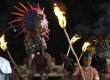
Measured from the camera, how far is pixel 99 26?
15781 mm

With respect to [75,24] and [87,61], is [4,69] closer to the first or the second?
[87,61]

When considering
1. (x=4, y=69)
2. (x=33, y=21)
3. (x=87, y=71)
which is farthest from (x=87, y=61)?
(x=4, y=69)

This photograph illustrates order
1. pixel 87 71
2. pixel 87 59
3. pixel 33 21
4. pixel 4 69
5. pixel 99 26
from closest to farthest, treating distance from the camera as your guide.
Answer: pixel 4 69, pixel 87 59, pixel 87 71, pixel 33 21, pixel 99 26

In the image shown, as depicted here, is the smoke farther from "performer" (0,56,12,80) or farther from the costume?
"performer" (0,56,12,80)

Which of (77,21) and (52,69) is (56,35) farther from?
(52,69)

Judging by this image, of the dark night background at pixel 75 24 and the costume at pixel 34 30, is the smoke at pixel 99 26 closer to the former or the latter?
the dark night background at pixel 75 24

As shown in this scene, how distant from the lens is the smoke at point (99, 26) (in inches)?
620

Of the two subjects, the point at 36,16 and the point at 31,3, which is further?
the point at 31,3

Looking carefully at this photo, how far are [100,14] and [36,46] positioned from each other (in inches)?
137

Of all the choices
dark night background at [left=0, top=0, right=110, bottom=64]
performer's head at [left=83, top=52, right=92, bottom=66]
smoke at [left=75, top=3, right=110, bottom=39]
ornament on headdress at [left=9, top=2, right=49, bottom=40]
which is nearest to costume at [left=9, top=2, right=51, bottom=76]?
ornament on headdress at [left=9, top=2, right=49, bottom=40]

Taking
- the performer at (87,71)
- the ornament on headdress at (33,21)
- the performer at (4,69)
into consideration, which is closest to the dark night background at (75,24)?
the ornament on headdress at (33,21)

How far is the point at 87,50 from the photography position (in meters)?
14.1

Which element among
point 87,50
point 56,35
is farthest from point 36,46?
point 56,35

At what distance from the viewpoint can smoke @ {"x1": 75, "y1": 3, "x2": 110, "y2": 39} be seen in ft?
51.7
